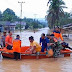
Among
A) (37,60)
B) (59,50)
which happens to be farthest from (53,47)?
(37,60)

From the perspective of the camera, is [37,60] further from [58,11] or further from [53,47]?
[58,11]

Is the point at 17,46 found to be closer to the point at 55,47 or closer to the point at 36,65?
the point at 36,65

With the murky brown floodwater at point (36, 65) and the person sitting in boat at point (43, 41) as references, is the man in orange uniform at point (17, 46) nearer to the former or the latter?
the murky brown floodwater at point (36, 65)

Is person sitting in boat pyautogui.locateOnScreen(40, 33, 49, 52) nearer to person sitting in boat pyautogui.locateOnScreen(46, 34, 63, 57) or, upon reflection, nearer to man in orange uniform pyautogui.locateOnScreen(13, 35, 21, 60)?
person sitting in boat pyautogui.locateOnScreen(46, 34, 63, 57)

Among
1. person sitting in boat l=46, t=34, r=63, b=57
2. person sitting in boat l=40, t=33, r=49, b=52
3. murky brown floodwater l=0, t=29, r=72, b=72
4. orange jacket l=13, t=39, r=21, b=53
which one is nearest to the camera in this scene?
murky brown floodwater l=0, t=29, r=72, b=72

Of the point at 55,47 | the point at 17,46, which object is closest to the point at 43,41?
the point at 55,47

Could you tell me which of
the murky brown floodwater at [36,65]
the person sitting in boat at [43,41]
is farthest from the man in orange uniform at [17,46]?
the person sitting in boat at [43,41]

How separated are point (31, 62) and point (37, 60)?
1.79 ft

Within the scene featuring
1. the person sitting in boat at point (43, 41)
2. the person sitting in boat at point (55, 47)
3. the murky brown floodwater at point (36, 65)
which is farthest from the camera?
the person sitting in boat at point (43, 41)

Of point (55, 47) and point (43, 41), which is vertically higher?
point (43, 41)

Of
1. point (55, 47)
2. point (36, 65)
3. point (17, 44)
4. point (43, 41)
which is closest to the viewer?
point (36, 65)

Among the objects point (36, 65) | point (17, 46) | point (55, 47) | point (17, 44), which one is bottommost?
point (36, 65)

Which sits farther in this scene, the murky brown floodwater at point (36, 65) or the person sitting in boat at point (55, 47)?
the person sitting in boat at point (55, 47)

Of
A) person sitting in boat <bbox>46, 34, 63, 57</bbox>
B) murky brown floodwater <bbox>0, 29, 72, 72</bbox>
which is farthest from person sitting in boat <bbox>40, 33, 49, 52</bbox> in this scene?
murky brown floodwater <bbox>0, 29, 72, 72</bbox>
